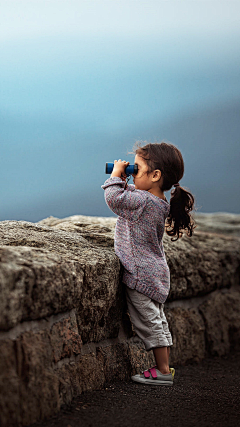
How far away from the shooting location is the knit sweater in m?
2.65

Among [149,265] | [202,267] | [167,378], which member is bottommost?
[167,378]

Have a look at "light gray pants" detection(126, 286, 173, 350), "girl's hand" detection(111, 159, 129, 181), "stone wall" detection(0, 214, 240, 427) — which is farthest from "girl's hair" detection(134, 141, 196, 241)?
"light gray pants" detection(126, 286, 173, 350)

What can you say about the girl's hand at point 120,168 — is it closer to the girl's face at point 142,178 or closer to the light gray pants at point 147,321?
the girl's face at point 142,178

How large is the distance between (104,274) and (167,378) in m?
0.77

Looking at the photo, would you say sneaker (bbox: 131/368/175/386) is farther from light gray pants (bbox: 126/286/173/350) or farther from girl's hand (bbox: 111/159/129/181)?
girl's hand (bbox: 111/159/129/181)

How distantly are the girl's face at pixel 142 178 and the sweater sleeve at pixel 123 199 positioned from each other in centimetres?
13

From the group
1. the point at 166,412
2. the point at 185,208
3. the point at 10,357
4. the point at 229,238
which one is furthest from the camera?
the point at 229,238

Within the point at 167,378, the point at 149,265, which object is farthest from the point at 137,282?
the point at 167,378

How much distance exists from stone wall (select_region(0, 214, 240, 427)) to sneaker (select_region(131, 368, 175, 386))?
0.29 ft

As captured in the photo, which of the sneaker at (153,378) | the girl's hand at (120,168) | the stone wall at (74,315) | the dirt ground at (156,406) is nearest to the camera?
the stone wall at (74,315)

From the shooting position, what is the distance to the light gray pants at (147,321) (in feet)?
8.58

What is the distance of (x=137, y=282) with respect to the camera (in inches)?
104

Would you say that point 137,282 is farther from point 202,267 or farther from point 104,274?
point 202,267

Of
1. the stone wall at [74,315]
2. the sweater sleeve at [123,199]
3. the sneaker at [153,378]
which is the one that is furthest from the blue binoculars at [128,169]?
the sneaker at [153,378]
